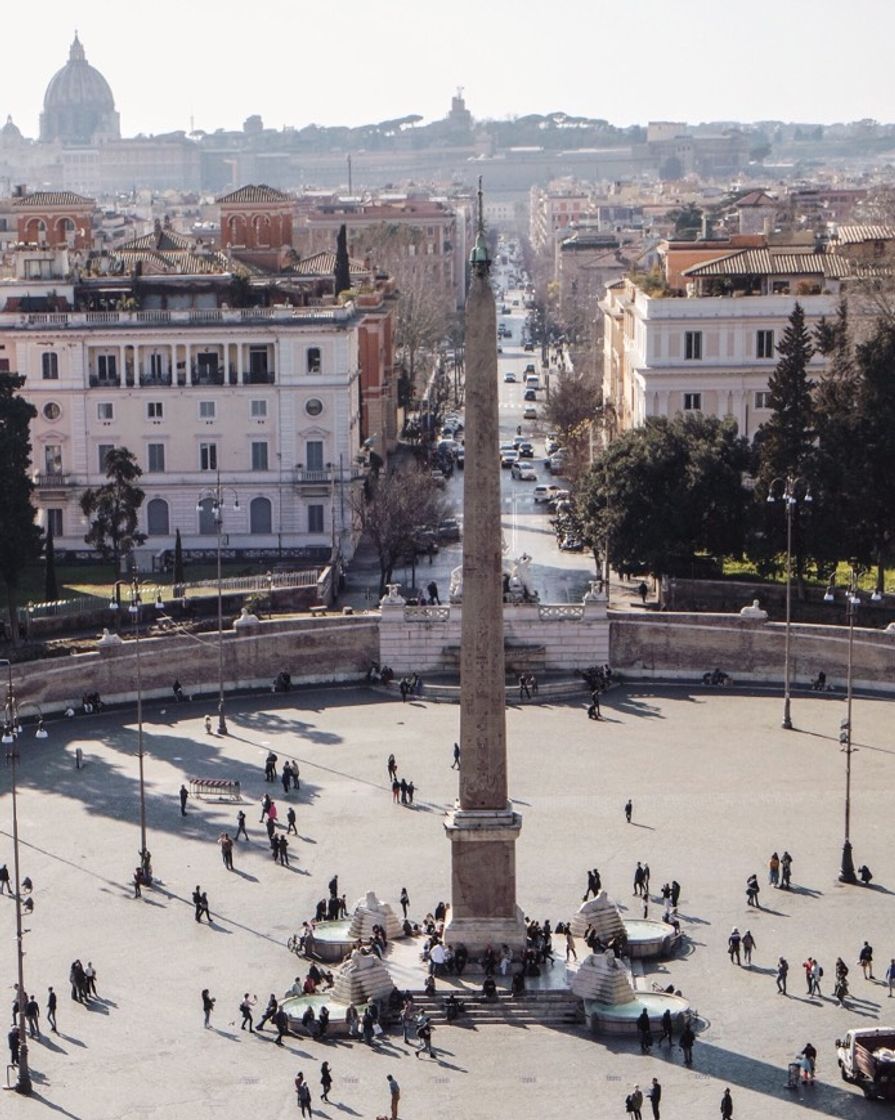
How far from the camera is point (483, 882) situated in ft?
141

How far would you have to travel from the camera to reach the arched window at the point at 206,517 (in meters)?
82.9

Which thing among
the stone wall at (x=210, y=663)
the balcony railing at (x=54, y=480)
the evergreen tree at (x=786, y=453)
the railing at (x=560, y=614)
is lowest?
the stone wall at (x=210, y=663)

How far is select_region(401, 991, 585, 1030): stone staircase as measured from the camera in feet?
137

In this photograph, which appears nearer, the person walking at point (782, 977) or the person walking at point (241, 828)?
the person walking at point (782, 977)

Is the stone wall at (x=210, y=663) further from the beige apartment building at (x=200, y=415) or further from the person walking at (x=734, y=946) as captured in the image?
the person walking at (x=734, y=946)

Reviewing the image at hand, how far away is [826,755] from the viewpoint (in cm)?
5850

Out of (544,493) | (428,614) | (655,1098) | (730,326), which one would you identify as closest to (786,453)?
(428,614)

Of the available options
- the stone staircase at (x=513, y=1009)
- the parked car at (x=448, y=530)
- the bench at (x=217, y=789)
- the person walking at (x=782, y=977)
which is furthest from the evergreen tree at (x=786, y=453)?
the stone staircase at (x=513, y=1009)

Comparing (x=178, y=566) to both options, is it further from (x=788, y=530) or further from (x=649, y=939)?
(x=649, y=939)

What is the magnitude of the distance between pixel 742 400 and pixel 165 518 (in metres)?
18.2

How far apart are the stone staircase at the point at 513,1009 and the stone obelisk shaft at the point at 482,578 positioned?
2994 millimetres

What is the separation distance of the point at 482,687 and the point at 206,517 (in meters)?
42.0

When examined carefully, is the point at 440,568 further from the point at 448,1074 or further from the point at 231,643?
the point at 448,1074

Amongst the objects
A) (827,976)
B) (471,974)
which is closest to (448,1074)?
(471,974)
